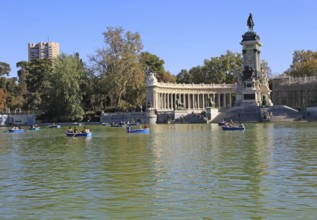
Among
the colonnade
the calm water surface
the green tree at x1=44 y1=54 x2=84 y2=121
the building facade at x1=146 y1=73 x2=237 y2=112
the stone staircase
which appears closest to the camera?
the calm water surface

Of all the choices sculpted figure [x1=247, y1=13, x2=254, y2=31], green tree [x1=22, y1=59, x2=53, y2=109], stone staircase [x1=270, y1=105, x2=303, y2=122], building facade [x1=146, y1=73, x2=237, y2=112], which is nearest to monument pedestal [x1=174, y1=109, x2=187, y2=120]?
building facade [x1=146, y1=73, x2=237, y2=112]

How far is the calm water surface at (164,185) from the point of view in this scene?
14.0m

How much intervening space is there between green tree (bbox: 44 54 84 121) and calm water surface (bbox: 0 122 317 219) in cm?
6701

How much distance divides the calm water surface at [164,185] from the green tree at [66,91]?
6701cm

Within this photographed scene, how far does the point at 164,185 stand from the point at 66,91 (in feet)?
262

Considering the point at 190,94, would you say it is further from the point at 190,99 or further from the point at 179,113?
the point at 179,113

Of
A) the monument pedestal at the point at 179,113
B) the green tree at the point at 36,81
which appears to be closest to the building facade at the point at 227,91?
the monument pedestal at the point at 179,113

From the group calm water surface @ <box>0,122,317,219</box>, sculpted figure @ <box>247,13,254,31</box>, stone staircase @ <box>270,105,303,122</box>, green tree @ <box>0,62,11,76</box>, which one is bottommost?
calm water surface @ <box>0,122,317,219</box>

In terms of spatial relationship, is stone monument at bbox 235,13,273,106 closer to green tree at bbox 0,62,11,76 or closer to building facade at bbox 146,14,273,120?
building facade at bbox 146,14,273,120

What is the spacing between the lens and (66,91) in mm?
95562

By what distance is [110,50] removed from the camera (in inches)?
4006

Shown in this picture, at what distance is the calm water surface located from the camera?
14.0 metres

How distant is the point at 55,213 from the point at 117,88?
86835mm

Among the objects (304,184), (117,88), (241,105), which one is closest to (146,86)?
(117,88)
